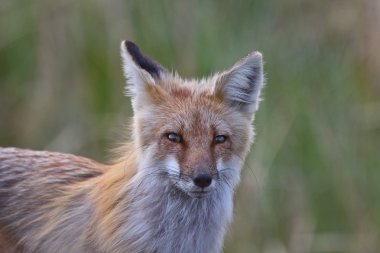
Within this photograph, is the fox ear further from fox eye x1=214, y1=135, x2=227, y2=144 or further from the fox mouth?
the fox mouth

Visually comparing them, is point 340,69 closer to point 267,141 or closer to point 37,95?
point 267,141

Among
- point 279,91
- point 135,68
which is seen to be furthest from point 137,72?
point 279,91

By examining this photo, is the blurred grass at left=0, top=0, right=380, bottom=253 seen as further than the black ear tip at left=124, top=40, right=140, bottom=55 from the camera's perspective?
Yes

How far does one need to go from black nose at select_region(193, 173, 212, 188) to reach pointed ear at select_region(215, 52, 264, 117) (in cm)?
77

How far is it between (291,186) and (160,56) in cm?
161

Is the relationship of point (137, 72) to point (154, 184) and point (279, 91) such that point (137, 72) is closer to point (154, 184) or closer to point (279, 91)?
point (154, 184)

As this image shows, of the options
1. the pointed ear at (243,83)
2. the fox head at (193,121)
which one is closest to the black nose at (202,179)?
the fox head at (193,121)

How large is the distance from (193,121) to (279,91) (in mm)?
3368

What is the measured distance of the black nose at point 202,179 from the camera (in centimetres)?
580

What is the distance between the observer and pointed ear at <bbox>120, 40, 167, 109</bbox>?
20.8 ft

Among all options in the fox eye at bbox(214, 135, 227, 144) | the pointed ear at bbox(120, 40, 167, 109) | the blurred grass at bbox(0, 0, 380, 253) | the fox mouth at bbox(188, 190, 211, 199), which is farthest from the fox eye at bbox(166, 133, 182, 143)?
the blurred grass at bbox(0, 0, 380, 253)

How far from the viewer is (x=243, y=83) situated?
254 inches

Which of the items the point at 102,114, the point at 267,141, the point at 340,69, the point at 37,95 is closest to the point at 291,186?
the point at 267,141

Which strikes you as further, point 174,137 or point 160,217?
point 160,217
